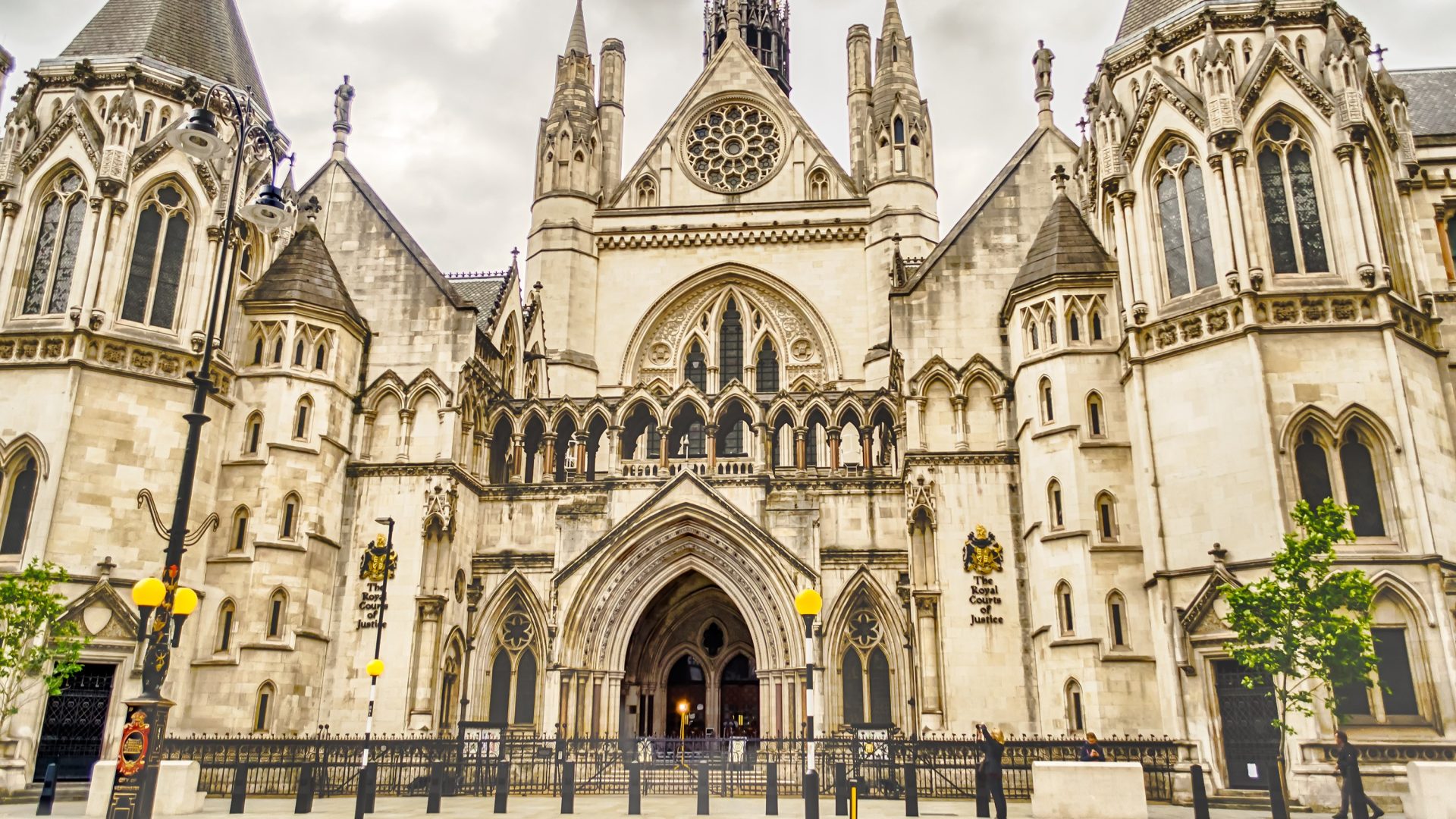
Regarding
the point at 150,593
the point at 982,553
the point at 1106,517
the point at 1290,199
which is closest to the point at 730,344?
the point at 982,553

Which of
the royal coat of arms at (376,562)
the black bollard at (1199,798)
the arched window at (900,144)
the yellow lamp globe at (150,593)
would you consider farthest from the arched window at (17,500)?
the arched window at (900,144)

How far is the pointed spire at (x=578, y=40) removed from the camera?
41844 millimetres

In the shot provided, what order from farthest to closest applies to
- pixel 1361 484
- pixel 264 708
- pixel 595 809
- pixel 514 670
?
1. pixel 514 670
2. pixel 264 708
3. pixel 1361 484
4. pixel 595 809

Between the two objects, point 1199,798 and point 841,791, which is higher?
point 1199,798

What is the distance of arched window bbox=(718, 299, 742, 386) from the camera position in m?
38.4

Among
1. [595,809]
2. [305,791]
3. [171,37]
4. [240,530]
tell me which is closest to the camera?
[305,791]

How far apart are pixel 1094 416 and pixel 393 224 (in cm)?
2007

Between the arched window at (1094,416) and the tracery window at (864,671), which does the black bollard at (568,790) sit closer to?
the tracery window at (864,671)

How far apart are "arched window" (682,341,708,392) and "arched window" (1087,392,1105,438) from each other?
1611 centimetres

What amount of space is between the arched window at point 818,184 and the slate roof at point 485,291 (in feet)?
38.4

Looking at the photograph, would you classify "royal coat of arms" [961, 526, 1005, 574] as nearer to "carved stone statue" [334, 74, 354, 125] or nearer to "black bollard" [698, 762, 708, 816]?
A: "black bollard" [698, 762, 708, 816]

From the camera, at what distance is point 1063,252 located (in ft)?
85.9

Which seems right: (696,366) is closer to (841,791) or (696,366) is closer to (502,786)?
(841,791)

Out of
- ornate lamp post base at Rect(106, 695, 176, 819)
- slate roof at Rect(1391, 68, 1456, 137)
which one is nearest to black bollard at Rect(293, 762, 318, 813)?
ornate lamp post base at Rect(106, 695, 176, 819)
